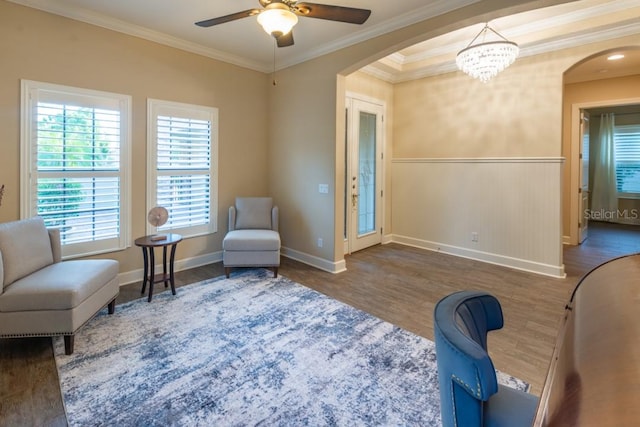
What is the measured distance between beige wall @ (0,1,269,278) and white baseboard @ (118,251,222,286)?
0.06 metres

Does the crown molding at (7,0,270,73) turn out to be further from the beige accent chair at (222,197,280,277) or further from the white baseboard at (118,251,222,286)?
the white baseboard at (118,251,222,286)

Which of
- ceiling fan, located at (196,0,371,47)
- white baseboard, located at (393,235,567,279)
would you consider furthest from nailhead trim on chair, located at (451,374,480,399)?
white baseboard, located at (393,235,567,279)

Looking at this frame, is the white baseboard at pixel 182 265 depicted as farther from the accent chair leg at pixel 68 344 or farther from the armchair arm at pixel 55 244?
the accent chair leg at pixel 68 344

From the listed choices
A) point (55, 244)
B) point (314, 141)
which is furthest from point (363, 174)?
point (55, 244)

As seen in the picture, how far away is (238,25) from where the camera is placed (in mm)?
3736

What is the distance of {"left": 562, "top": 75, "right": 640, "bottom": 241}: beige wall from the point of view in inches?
210

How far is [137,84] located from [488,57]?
409cm

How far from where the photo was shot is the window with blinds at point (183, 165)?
413 cm

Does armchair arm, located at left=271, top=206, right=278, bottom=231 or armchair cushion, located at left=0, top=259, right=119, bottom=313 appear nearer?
armchair cushion, located at left=0, top=259, right=119, bottom=313

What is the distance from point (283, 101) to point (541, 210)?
4.05 m

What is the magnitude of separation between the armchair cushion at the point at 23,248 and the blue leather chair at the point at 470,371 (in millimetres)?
3128

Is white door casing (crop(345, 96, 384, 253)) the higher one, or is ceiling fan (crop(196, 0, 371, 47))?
ceiling fan (crop(196, 0, 371, 47))

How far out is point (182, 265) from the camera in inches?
177

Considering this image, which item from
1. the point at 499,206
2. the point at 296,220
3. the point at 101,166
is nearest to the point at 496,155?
the point at 499,206
